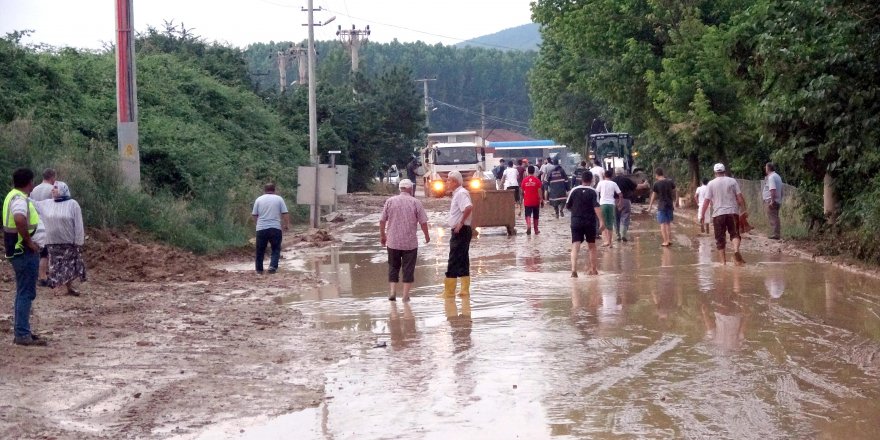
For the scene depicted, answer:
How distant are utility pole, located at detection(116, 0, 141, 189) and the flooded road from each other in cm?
690

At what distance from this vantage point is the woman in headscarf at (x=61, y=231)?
14.9m

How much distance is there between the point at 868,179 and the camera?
1980 centimetres

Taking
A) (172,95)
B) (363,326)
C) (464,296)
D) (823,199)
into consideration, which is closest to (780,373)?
(363,326)

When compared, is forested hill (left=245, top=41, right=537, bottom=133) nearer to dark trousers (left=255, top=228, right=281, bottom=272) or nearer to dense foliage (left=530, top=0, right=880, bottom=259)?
dense foliage (left=530, top=0, right=880, bottom=259)

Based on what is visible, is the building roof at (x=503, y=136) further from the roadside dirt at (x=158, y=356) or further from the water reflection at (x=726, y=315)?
the water reflection at (x=726, y=315)

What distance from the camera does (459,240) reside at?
15242 mm

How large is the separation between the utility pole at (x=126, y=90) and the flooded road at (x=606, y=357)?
690 cm

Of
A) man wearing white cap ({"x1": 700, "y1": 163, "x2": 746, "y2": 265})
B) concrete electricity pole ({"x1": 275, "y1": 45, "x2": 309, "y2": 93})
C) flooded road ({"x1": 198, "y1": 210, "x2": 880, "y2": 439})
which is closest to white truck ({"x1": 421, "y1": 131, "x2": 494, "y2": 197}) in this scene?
concrete electricity pole ({"x1": 275, "y1": 45, "x2": 309, "y2": 93})

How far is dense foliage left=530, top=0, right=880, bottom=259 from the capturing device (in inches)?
738

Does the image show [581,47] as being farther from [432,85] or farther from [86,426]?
[432,85]

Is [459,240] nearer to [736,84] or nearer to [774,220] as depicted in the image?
[736,84]

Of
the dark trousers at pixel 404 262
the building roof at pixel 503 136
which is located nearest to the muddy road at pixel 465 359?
the dark trousers at pixel 404 262

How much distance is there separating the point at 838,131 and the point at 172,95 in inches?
832

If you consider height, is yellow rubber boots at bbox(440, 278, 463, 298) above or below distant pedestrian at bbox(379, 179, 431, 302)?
below
